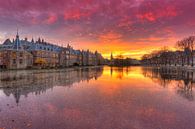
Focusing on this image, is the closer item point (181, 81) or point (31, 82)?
point (31, 82)

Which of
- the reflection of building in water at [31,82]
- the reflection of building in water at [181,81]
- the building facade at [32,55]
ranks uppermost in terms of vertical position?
the building facade at [32,55]

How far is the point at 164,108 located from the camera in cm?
1189

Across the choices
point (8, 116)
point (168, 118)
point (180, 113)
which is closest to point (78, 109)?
point (8, 116)

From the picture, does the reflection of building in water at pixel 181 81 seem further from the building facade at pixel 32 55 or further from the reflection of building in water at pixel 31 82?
the building facade at pixel 32 55

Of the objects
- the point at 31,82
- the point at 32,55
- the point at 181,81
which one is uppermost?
the point at 32,55

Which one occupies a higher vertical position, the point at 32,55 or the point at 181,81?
the point at 32,55

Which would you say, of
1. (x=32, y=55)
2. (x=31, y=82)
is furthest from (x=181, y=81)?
(x=32, y=55)

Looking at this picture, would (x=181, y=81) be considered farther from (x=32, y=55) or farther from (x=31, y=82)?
(x=32, y=55)

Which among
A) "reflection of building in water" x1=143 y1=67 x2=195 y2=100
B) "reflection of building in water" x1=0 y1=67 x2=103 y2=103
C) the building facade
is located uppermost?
the building facade

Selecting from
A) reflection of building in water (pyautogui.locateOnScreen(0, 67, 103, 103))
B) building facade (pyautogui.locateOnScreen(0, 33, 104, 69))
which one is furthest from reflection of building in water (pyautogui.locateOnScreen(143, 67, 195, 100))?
building facade (pyautogui.locateOnScreen(0, 33, 104, 69))

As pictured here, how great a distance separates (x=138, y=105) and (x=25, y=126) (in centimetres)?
728

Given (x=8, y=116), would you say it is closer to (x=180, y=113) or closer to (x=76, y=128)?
(x=76, y=128)

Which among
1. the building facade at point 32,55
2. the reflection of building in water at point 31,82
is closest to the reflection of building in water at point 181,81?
the reflection of building in water at point 31,82

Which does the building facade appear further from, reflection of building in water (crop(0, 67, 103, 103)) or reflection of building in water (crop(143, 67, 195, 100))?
reflection of building in water (crop(143, 67, 195, 100))
